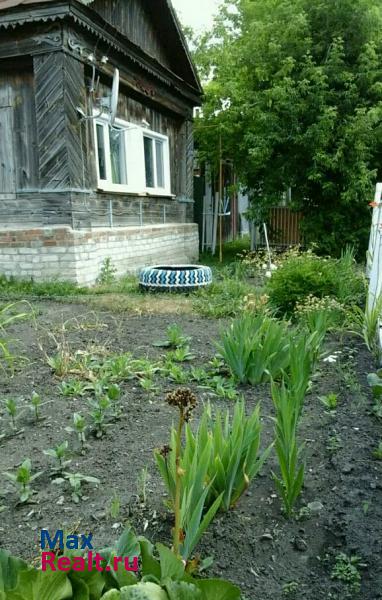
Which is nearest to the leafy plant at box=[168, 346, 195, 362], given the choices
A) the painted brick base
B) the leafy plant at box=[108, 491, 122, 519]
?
the leafy plant at box=[108, 491, 122, 519]

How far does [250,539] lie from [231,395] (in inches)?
49.1

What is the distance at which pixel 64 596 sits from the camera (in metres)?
1.17

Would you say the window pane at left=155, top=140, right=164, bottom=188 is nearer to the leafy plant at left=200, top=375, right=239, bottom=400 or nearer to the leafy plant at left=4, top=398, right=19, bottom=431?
the leafy plant at left=200, top=375, right=239, bottom=400

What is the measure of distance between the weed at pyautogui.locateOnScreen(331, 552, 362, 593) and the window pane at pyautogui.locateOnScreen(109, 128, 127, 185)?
25.8 ft

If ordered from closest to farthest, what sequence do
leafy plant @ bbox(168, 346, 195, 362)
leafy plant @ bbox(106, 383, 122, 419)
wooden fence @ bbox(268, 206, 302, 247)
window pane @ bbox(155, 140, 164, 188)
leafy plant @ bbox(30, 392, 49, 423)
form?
leafy plant @ bbox(30, 392, 49, 423) < leafy plant @ bbox(106, 383, 122, 419) < leafy plant @ bbox(168, 346, 195, 362) < window pane @ bbox(155, 140, 164, 188) < wooden fence @ bbox(268, 206, 302, 247)

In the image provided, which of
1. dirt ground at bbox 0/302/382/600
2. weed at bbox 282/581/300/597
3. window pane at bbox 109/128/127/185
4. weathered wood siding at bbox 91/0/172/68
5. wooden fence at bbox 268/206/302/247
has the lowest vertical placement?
weed at bbox 282/581/300/597

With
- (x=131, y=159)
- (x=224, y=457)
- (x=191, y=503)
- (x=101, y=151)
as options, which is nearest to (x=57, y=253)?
(x=101, y=151)

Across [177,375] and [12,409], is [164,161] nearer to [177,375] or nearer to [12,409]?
[177,375]

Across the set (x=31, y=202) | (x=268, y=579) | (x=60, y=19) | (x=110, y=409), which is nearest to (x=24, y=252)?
(x=31, y=202)

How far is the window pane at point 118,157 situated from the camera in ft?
28.8

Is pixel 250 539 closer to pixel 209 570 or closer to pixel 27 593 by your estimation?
pixel 209 570

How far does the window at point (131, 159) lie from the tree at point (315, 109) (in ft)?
5.89

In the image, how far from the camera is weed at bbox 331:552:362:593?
5.07 ft

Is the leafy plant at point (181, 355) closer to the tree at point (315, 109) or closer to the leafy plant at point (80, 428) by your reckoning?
the leafy plant at point (80, 428)
